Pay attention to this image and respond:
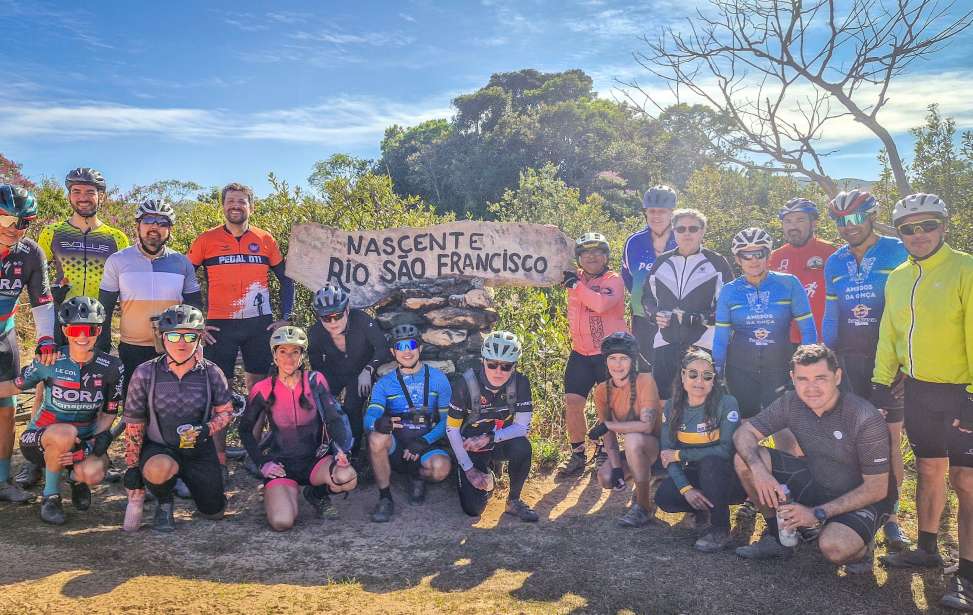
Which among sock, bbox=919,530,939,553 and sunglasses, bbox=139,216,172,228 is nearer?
sock, bbox=919,530,939,553

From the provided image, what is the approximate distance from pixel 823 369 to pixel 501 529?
2494 mm

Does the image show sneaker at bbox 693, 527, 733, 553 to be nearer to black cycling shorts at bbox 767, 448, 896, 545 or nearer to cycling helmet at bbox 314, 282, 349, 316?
black cycling shorts at bbox 767, 448, 896, 545

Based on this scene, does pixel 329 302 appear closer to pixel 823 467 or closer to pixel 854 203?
pixel 823 467

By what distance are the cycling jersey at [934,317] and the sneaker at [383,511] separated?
12.2 ft

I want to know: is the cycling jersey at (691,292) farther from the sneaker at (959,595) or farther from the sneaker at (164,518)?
the sneaker at (164,518)

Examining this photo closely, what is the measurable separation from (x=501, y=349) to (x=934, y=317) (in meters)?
2.83

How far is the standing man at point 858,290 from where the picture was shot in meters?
4.73

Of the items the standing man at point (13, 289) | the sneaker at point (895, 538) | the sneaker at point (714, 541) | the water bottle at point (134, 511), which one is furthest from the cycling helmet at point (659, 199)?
the standing man at point (13, 289)

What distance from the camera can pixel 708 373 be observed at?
4.63 m

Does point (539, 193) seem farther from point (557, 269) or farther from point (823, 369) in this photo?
point (823, 369)

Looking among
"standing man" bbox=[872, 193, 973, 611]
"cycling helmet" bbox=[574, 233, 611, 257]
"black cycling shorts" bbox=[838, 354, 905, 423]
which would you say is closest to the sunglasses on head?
"cycling helmet" bbox=[574, 233, 611, 257]

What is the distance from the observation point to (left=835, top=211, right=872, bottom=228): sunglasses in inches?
190

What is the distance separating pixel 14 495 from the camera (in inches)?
201

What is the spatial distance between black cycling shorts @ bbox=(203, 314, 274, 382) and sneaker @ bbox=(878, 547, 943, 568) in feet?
16.4
